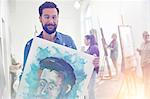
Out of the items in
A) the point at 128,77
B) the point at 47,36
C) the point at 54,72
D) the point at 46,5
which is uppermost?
the point at 46,5

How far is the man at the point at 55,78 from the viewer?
3.06 ft

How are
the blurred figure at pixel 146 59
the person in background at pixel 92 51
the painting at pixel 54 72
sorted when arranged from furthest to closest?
the blurred figure at pixel 146 59 → the person in background at pixel 92 51 → the painting at pixel 54 72

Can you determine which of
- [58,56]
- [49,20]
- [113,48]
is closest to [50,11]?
[49,20]

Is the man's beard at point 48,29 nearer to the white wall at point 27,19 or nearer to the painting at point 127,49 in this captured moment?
the white wall at point 27,19

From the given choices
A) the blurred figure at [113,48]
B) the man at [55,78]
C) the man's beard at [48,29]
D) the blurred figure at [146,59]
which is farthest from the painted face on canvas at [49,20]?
the blurred figure at [146,59]

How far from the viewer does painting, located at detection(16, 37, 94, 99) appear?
91 centimetres

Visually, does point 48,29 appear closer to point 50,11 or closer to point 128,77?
point 50,11

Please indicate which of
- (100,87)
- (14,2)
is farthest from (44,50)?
(100,87)

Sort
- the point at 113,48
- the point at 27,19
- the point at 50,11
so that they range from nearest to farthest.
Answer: the point at 50,11
the point at 27,19
the point at 113,48

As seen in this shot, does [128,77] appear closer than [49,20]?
No

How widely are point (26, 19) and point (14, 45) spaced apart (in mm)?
136

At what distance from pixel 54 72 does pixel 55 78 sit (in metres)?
0.02

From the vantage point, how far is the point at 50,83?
36.8 inches

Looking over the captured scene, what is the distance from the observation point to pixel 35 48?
2.98 feet
